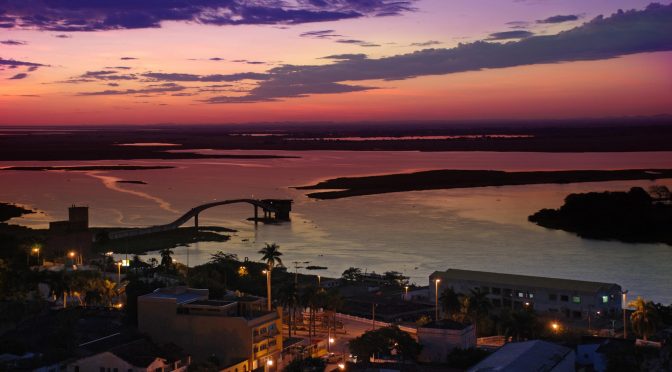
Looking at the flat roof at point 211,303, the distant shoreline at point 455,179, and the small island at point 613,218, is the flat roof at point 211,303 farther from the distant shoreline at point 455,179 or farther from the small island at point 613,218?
the distant shoreline at point 455,179

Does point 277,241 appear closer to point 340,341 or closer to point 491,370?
point 340,341

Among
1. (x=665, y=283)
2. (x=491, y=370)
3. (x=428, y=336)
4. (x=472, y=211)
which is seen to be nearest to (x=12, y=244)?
(x=428, y=336)

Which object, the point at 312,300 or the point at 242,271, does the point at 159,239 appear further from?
the point at 312,300

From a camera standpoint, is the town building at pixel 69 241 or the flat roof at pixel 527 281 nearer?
the flat roof at pixel 527 281

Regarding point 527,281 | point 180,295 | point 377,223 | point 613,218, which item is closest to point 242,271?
point 180,295

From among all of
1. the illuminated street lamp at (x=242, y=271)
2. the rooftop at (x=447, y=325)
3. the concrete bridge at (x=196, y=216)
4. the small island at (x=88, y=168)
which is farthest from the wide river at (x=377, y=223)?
the rooftop at (x=447, y=325)
